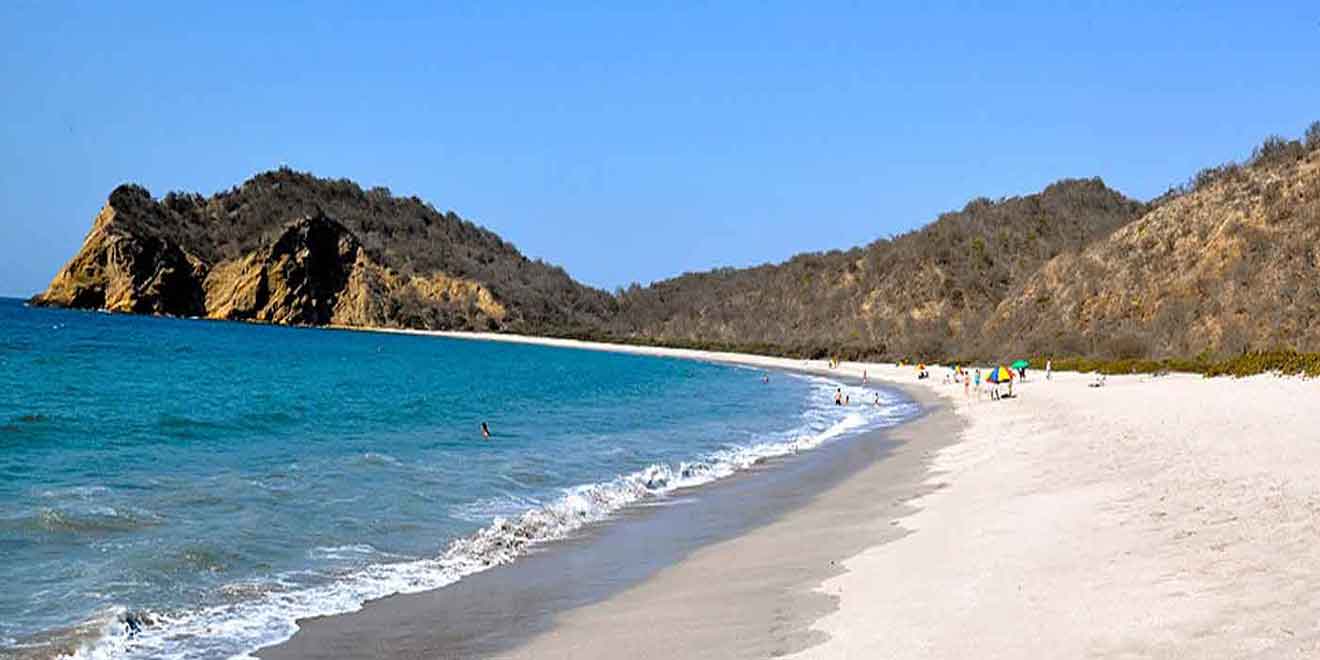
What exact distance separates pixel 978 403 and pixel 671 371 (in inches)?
1248

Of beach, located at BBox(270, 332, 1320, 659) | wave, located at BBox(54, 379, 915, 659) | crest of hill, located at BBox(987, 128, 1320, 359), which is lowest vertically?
wave, located at BBox(54, 379, 915, 659)

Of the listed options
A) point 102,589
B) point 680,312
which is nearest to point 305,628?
point 102,589

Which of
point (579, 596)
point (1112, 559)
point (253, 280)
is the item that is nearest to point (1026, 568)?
point (1112, 559)

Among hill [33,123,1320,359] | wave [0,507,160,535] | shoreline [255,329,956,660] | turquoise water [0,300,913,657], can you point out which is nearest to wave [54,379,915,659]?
turquoise water [0,300,913,657]

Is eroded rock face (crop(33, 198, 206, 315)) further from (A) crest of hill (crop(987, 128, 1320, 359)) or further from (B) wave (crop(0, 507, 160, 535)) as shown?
(B) wave (crop(0, 507, 160, 535))

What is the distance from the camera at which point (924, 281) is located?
3733 inches

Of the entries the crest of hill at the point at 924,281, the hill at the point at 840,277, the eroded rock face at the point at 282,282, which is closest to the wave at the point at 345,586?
the hill at the point at 840,277

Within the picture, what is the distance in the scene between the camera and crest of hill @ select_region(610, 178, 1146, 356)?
285 feet

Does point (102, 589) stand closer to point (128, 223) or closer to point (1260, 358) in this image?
point (1260, 358)

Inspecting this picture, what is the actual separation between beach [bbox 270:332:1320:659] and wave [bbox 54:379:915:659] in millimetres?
2196

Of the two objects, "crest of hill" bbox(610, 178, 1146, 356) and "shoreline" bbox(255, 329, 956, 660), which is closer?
"shoreline" bbox(255, 329, 956, 660)

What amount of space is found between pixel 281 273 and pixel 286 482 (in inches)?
5290

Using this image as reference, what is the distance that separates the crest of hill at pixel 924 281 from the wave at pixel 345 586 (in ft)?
185

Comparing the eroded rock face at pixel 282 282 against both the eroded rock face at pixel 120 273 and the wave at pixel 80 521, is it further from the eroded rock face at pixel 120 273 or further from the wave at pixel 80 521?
the wave at pixel 80 521
